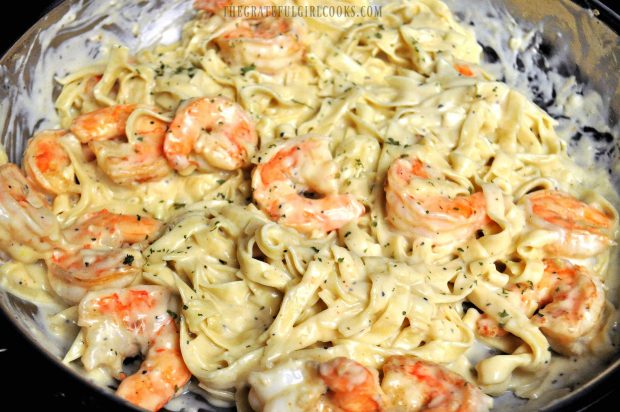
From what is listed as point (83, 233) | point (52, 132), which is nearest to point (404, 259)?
point (83, 233)

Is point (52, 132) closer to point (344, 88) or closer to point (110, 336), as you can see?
point (110, 336)

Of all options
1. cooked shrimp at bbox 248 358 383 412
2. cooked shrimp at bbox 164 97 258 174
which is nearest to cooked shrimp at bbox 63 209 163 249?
cooked shrimp at bbox 164 97 258 174

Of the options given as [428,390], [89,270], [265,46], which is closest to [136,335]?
[89,270]

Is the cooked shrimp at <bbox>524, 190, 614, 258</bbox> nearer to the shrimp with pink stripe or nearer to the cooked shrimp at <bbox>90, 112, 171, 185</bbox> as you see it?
the shrimp with pink stripe

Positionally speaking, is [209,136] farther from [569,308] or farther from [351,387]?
[569,308]

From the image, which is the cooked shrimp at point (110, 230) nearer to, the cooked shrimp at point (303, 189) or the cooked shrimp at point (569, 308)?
the cooked shrimp at point (303, 189)

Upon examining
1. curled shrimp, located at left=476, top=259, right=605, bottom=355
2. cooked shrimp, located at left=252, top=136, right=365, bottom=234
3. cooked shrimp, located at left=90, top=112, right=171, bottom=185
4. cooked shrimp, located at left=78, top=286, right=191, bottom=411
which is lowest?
curled shrimp, located at left=476, top=259, right=605, bottom=355
